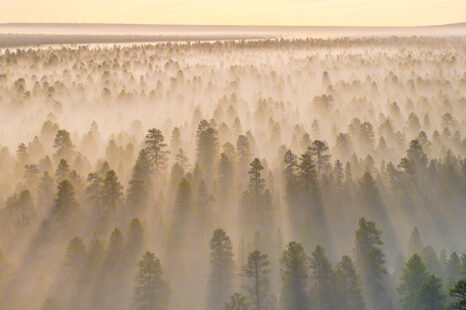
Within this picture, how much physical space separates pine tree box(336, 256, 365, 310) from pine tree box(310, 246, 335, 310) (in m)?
0.72

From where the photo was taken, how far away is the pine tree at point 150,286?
1874 inches

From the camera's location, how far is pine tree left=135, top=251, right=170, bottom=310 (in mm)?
47594

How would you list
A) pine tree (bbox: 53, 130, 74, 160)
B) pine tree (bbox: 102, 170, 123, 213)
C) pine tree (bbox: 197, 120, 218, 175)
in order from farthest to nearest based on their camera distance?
pine tree (bbox: 197, 120, 218, 175) → pine tree (bbox: 53, 130, 74, 160) → pine tree (bbox: 102, 170, 123, 213)

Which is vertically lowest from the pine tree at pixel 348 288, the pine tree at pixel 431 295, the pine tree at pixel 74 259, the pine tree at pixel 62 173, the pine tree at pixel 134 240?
the pine tree at pixel 431 295

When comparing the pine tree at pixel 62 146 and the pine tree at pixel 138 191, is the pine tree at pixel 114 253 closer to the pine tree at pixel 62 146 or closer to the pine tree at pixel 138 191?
the pine tree at pixel 138 191

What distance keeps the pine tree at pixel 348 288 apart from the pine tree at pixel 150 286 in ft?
61.4

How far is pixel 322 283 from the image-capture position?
47.0 meters

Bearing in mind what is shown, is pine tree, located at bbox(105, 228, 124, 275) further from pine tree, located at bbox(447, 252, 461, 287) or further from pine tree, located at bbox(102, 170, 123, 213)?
pine tree, located at bbox(447, 252, 461, 287)

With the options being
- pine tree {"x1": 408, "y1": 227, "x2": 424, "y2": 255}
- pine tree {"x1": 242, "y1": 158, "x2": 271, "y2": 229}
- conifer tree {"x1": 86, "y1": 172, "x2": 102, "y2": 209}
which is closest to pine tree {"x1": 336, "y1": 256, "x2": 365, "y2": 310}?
pine tree {"x1": 408, "y1": 227, "x2": 424, "y2": 255}

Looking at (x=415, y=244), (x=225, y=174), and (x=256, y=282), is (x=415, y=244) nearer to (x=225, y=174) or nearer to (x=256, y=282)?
(x=256, y=282)

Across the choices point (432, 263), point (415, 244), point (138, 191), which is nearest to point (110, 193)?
point (138, 191)

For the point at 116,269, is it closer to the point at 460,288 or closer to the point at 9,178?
the point at 9,178

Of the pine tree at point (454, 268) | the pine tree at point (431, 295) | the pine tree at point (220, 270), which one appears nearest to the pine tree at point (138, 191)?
the pine tree at point (220, 270)

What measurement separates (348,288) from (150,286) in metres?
21.0
